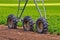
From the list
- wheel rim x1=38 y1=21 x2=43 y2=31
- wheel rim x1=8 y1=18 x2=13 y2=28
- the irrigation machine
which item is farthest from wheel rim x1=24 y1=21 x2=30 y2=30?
wheel rim x1=8 y1=18 x2=13 y2=28

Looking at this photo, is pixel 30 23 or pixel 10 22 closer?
pixel 30 23

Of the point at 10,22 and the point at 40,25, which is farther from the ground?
the point at 40,25

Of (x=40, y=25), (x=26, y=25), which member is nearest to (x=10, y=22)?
(x=26, y=25)

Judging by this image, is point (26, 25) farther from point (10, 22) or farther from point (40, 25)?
point (10, 22)

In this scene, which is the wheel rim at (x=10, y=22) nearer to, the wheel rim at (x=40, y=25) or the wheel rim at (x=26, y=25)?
the wheel rim at (x=26, y=25)

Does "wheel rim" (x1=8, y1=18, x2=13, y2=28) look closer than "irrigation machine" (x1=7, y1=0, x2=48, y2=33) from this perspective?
No

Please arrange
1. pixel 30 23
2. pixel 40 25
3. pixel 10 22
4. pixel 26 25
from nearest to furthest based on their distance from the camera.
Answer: pixel 40 25, pixel 30 23, pixel 26 25, pixel 10 22

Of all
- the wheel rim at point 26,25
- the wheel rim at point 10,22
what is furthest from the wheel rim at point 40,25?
the wheel rim at point 10,22

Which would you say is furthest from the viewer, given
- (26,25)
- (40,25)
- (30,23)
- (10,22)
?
(10,22)

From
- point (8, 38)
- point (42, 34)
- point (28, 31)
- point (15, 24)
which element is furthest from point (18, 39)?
point (15, 24)

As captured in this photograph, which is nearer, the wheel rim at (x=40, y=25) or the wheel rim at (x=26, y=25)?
the wheel rim at (x=40, y=25)

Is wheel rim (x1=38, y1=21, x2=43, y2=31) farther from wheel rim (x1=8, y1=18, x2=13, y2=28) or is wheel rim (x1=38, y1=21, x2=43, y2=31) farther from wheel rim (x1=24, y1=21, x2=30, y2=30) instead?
wheel rim (x1=8, y1=18, x2=13, y2=28)

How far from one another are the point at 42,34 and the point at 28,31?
1.34 meters

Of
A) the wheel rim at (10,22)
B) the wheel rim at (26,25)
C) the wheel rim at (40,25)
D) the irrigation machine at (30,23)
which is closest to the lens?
the irrigation machine at (30,23)
